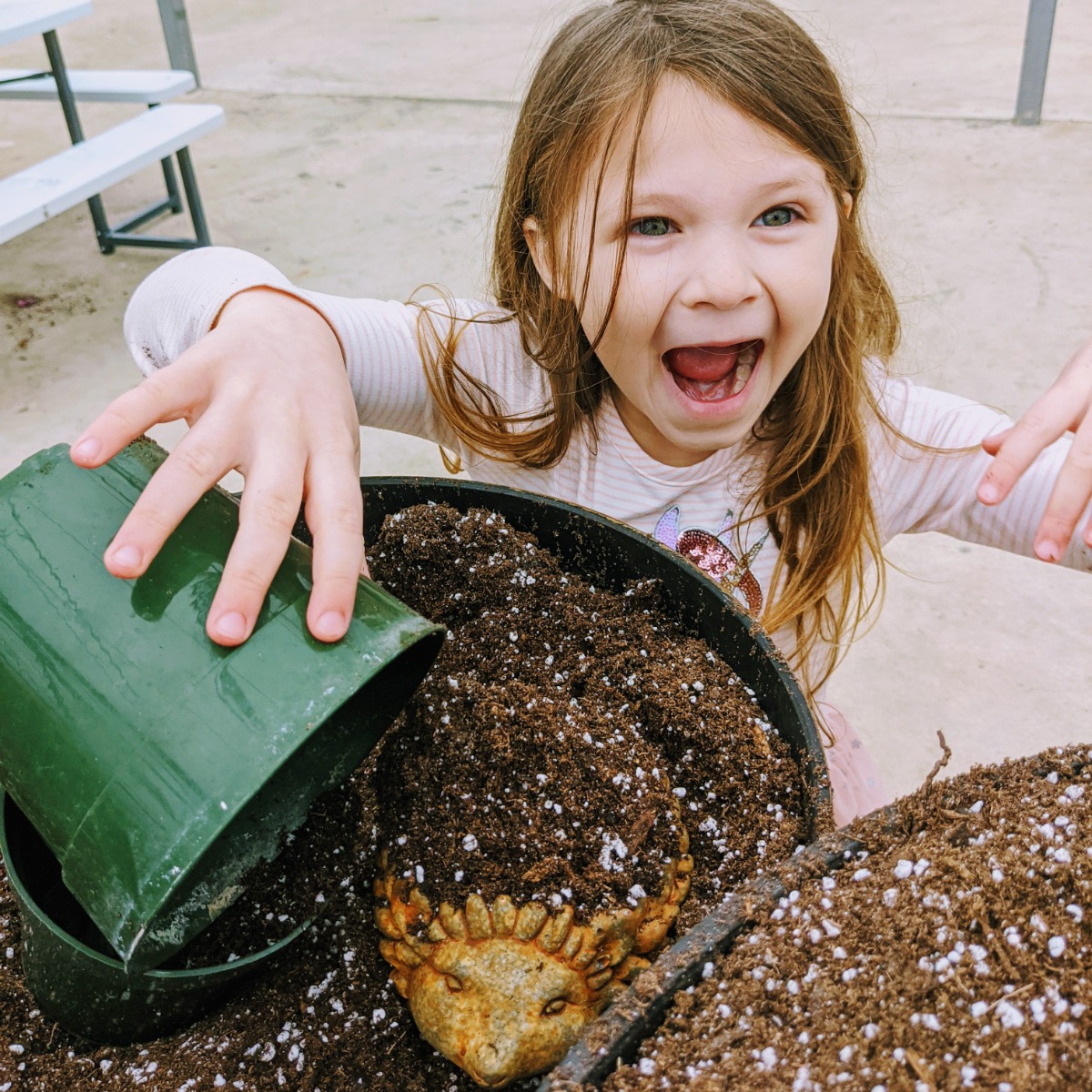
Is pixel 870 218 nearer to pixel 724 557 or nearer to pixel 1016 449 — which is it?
pixel 724 557

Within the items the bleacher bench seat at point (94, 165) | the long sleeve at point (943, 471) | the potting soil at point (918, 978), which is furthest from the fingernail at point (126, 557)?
the bleacher bench seat at point (94, 165)

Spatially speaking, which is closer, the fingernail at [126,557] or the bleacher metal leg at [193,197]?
the fingernail at [126,557]

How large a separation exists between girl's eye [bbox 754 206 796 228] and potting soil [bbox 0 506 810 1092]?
36 centimetres

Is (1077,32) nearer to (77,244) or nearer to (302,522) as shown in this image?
(77,244)

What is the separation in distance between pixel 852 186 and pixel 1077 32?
417 centimetres

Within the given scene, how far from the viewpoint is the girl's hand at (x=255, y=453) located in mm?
546

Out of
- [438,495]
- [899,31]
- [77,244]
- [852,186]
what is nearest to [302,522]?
[438,495]

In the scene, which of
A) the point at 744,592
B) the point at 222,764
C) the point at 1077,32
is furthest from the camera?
the point at 1077,32

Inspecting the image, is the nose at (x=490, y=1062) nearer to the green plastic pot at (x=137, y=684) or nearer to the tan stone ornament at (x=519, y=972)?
the tan stone ornament at (x=519, y=972)

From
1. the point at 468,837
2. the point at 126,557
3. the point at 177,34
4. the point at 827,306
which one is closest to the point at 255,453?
the point at 126,557

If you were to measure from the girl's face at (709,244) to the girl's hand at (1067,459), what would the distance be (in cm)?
22

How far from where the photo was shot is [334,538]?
1.94 feet

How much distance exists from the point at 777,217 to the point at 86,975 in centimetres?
78

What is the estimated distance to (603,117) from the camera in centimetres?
86
